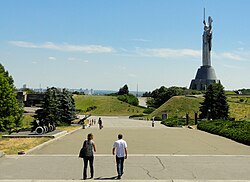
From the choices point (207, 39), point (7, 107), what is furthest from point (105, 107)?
point (7, 107)

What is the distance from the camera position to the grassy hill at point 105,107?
4154 inches

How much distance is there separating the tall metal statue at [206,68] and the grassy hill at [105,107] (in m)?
17.8

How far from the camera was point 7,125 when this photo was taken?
44125 millimetres

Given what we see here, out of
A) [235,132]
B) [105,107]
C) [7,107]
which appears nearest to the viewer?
[235,132]

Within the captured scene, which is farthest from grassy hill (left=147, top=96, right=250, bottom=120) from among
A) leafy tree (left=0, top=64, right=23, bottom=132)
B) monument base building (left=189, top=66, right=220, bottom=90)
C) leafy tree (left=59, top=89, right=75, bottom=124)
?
leafy tree (left=0, top=64, right=23, bottom=132)

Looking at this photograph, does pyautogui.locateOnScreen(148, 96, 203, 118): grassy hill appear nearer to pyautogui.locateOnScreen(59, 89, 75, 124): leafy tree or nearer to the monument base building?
the monument base building

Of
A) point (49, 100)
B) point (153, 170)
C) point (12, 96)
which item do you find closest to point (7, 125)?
point (12, 96)

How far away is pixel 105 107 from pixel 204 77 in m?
29.0

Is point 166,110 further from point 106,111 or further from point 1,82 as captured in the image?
point 1,82

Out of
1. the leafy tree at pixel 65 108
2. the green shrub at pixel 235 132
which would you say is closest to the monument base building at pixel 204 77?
the leafy tree at pixel 65 108

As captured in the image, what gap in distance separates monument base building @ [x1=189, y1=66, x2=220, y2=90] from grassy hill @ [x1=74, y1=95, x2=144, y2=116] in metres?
17.4

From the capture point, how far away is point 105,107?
10994 cm

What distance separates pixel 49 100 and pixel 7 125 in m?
11.9

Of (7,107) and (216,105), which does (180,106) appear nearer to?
(216,105)
